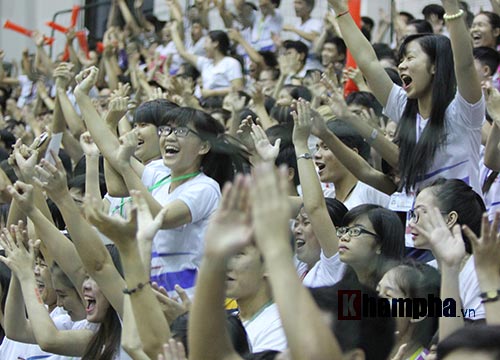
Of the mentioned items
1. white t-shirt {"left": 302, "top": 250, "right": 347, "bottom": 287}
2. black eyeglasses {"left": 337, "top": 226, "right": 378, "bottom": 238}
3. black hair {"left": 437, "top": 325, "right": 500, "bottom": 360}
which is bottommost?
white t-shirt {"left": 302, "top": 250, "right": 347, "bottom": 287}

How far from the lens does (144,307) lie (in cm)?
283

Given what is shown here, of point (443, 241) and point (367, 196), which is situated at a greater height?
point (443, 241)

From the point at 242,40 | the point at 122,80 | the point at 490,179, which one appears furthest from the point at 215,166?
the point at 122,80

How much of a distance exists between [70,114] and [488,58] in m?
2.34

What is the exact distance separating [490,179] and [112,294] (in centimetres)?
201

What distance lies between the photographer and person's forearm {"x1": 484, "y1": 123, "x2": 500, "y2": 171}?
13.7ft

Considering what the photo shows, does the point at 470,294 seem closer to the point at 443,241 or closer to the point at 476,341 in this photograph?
the point at 443,241

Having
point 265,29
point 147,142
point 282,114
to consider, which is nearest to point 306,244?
point 147,142

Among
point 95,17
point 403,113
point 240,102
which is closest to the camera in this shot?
point 403,113

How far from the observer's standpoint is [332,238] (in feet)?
12.3

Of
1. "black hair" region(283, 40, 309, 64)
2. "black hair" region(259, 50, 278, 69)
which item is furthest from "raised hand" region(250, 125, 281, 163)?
"black hair" region(259, 50, 278, 69)

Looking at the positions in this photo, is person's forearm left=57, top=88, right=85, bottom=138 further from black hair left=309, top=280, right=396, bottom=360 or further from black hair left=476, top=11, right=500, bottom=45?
black hair left=309, top=280, right=396, bottom=360

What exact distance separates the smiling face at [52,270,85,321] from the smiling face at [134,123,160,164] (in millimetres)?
783

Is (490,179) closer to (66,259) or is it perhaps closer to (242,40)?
(66,259)
